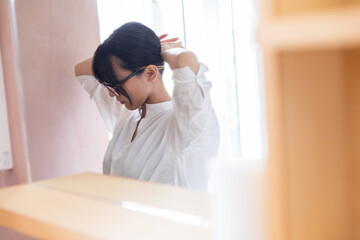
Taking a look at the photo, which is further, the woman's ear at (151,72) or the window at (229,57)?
the woman's ear at (151,72)

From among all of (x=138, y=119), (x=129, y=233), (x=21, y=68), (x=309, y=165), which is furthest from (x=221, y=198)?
(x=21, y=68)

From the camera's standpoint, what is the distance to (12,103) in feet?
4.02

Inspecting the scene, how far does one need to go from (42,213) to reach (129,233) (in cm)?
22

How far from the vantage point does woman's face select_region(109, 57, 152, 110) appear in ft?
2.72

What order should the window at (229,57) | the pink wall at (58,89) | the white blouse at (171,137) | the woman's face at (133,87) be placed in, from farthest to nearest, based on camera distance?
the pink wall at (58,89), the woman's face at (133,87), the white blouse at (171,137), the window at (229,57)

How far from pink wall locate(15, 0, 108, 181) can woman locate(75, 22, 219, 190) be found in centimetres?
6

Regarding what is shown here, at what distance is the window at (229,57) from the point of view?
616 millimetres

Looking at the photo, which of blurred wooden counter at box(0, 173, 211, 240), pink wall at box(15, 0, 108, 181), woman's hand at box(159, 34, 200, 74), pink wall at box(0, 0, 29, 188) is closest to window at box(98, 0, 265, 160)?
woman's hand at box(159, 34, 200, 74)

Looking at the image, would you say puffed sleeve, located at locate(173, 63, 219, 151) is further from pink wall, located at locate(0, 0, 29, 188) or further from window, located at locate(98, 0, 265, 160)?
pink wall, located at locate(0, 0, 29, 188)

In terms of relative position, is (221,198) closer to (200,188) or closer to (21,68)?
(200,188)

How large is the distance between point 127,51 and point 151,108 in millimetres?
128

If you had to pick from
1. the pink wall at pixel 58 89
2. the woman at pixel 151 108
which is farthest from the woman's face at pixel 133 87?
the pink wall at pixel 58 89

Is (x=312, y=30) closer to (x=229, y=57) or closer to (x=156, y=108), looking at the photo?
(x=229, y=57)

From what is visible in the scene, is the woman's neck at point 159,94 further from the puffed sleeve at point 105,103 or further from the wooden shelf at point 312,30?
the wooden shelf at point 312,30
